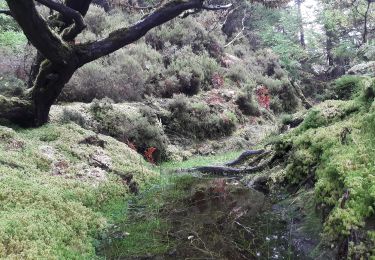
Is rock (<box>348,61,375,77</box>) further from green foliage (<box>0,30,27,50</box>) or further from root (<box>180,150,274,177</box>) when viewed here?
green foliage (<box>0,30,27,50</box>)

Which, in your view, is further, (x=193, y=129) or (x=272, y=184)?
(x=193, y=129)

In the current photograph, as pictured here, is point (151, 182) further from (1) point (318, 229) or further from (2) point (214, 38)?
(2) point (214, 38)

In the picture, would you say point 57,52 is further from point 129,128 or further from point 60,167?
point 129,128

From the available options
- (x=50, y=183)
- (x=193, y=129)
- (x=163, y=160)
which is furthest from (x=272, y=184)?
(x=193, y=129)

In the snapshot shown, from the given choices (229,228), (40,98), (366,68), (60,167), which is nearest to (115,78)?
(40,98)

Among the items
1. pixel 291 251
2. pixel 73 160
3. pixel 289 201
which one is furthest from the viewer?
pixel 73 160

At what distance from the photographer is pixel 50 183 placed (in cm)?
617

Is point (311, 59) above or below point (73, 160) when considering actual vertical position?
below

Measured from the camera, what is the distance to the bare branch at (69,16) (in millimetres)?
7729

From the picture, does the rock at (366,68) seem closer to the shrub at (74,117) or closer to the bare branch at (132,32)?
the bare branch at (132,32)

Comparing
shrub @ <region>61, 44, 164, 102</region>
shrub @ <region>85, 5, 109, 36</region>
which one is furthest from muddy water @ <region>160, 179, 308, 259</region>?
shrub @ <region>85, 5, 109, 36</region>

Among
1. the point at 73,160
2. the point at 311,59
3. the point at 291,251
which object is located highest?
the point at 291,251

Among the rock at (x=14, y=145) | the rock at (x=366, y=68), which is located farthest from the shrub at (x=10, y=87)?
the rock at (x=366, y=68)

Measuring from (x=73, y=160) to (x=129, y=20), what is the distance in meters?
14.9
